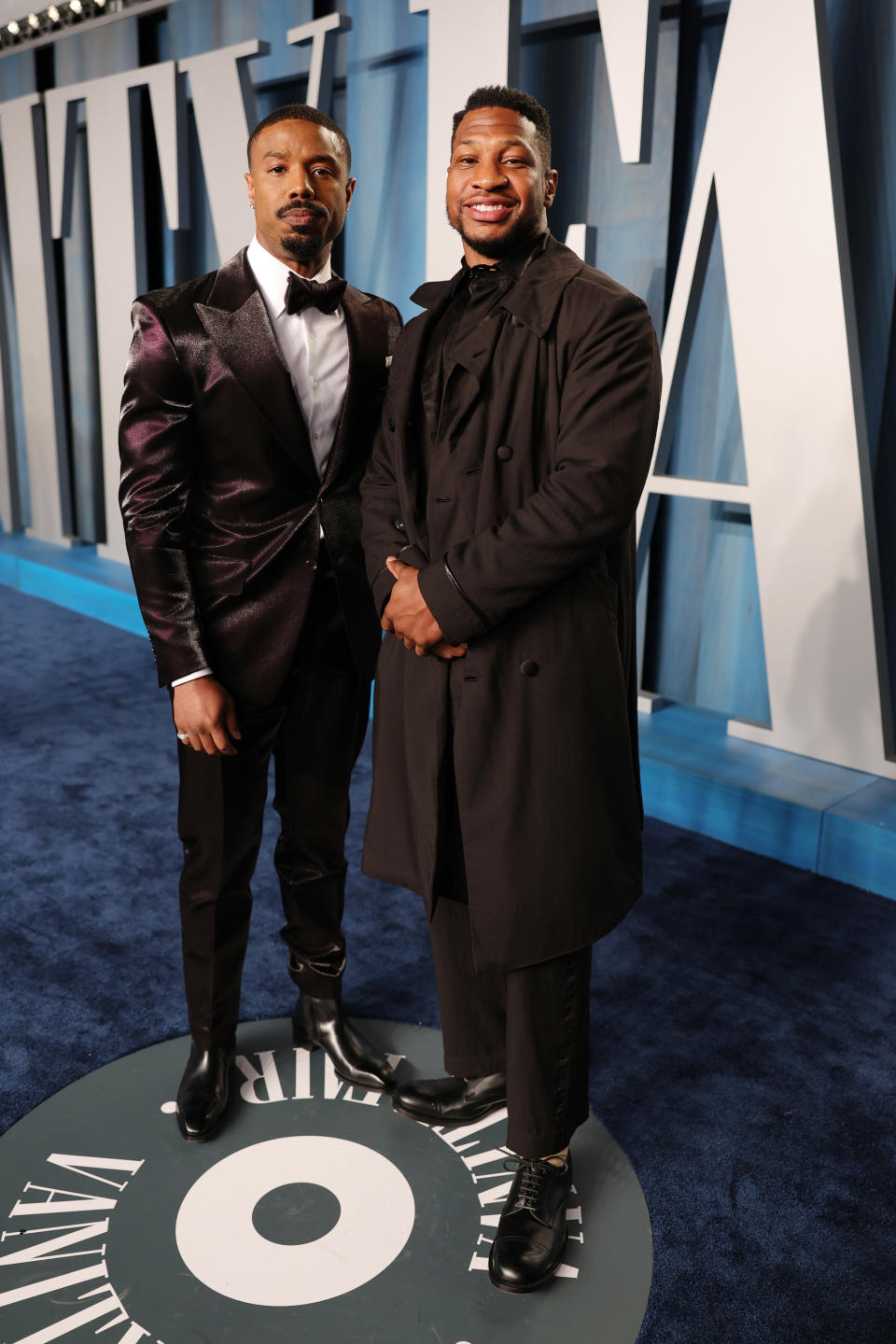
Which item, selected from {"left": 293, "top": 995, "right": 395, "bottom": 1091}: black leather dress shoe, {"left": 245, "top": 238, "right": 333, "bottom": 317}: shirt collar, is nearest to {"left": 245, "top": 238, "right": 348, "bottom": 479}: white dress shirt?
{"left": 245, "top": 238, "right": 333, "bottom": 317}: shirt collar

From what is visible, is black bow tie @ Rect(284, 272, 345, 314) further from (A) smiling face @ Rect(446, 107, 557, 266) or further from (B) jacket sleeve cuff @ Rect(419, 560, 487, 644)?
(B) jacket sleeve cuff @ Rect(419, 560, 487, 644)

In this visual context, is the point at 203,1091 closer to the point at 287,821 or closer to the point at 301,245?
the point at 287,821

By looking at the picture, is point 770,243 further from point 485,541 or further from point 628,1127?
point 628,1127

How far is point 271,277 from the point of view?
1.92 m

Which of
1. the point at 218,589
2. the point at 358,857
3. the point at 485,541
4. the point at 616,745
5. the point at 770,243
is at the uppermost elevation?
the point at 770,243

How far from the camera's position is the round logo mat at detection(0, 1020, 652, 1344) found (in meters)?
1.69

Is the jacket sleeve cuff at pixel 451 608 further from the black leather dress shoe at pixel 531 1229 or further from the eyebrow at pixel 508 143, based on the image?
the black leather dress shoe at pixel 531 1229

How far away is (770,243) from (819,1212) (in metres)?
2.41

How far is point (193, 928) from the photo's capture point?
2088 millimetres

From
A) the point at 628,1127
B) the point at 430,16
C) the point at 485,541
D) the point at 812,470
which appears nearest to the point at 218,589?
the point at 485,541

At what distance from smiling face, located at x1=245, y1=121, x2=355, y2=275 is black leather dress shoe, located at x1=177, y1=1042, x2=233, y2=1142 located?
1.40 m

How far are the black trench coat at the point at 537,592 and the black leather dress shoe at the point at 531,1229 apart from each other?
1.27 feet

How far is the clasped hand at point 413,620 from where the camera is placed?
1.65 meters

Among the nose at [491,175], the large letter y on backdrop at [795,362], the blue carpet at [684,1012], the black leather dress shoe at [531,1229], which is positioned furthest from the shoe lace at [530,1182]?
the large letter y on backdrop at [795,362]
